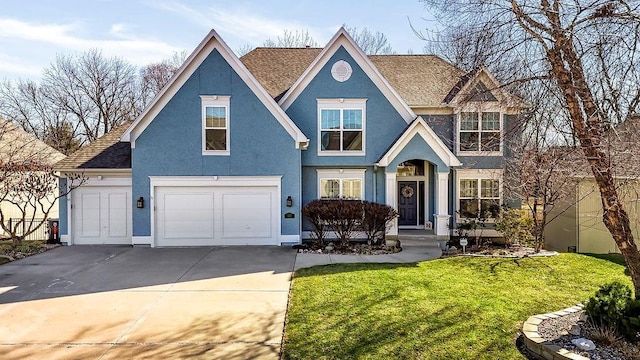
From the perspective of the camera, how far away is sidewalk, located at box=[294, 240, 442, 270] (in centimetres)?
1151

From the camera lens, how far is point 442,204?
1453 centimetres

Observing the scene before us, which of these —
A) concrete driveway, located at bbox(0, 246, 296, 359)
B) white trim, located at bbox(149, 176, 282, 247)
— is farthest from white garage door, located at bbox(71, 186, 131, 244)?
concrete driveway, located at bbox(0, 246, 296, 359)

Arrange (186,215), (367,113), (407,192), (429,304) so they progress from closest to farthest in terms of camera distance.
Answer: (429,304) → (186,215) → (367,113) → (407,192)

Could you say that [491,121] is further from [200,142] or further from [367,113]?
[200,142]

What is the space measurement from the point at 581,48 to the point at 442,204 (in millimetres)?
8967

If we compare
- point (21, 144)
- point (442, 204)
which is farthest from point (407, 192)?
point (21, 144)

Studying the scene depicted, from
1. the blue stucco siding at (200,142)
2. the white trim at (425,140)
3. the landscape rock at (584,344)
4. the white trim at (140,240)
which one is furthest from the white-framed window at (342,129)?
the landscape rock at (584,344)

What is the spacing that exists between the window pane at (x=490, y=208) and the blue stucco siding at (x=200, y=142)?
721 centimetres

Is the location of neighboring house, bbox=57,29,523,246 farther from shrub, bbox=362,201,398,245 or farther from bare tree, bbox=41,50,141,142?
bare tree, bbox=41,50,141,142

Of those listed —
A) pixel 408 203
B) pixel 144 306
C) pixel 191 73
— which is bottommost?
pixel 144 306

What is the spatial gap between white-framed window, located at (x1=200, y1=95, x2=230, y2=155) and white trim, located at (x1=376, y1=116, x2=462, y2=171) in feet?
18.6

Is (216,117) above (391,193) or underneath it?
above

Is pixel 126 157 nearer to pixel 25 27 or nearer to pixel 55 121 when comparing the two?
pixel 25 27

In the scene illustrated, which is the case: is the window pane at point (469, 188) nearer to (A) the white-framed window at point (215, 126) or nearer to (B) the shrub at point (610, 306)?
(A) the white-framed window at point (215, 126)
